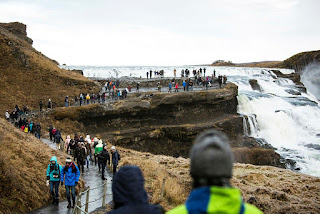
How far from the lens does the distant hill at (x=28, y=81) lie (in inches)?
1299

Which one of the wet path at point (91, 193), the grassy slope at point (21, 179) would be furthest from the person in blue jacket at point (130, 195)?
the grassy slope at point (21, 179)

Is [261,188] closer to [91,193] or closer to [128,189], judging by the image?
[91,193]

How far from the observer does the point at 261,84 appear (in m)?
48.4

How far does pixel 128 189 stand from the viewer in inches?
111

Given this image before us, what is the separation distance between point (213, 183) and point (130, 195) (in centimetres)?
105

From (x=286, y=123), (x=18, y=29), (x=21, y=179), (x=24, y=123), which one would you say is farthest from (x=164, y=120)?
(x=18, y=29)

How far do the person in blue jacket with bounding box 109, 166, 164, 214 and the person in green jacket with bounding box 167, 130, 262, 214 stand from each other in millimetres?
778

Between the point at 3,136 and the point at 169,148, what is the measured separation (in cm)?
2021

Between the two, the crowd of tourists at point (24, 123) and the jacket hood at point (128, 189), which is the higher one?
the jacket hood at point (128, 189)

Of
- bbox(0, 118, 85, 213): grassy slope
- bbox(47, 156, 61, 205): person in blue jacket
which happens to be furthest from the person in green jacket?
bbox(47, 156, 61, 205): person in blue jacket

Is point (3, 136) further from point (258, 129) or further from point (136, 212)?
point (258, 129)

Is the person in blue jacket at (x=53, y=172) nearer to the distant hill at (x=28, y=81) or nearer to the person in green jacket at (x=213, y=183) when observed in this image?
the person in green jacket at (x=213, y=183)

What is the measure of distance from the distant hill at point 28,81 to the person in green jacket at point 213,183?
105 ft

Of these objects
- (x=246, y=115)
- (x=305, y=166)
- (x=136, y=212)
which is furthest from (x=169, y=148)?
(x=136, y=212)
